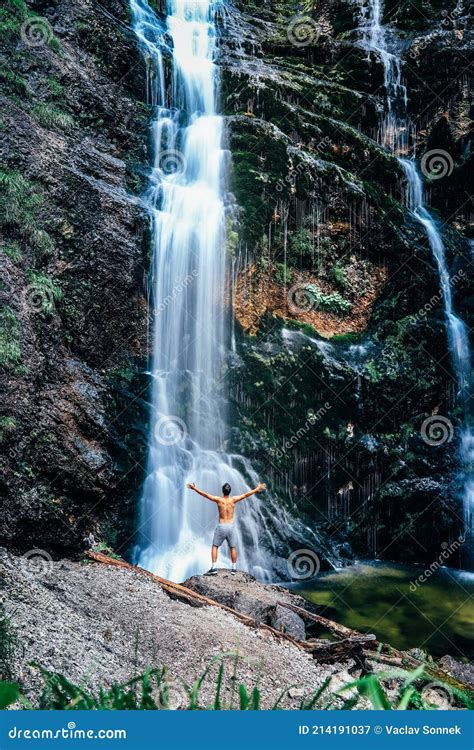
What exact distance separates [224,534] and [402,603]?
3482mm

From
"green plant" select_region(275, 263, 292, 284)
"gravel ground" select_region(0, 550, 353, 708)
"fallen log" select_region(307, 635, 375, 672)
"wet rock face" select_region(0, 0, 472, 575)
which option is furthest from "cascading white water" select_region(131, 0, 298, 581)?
"fallen log" select_region(307, 635, 375, 672)

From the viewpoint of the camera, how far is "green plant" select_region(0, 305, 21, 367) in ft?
26.8

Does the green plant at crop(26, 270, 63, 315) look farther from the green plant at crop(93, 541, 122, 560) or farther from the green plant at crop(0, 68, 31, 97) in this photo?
the green plant at crop(0, 68, 31, 97)

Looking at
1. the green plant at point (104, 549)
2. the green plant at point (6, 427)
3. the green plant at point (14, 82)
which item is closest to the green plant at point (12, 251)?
the green plant at point (6, 427)

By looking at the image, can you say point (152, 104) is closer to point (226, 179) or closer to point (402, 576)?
point (226, 179)

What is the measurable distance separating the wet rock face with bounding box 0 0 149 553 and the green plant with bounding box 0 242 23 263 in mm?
23

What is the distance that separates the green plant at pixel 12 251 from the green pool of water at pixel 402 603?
7.13 meters

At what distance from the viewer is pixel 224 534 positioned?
28.3 feet

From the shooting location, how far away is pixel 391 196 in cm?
1608

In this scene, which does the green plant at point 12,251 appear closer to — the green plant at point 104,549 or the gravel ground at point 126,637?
the green plant at point 104,549

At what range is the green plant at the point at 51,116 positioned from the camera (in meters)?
11.9

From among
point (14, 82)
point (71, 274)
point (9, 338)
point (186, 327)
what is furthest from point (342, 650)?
point (14, 82)

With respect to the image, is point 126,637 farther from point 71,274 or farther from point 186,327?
point 186,327

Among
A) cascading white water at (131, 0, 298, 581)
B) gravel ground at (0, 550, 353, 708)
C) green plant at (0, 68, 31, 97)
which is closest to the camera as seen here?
gravel ground at (0, 550, 353, 708)
